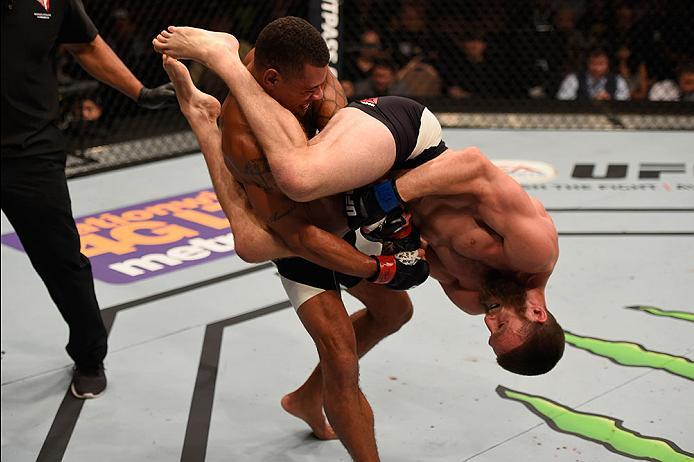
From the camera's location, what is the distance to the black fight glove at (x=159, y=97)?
2818 millimetres

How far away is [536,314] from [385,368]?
3.31ft

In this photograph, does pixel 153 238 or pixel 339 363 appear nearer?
pixel 339 363

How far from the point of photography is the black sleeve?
2.91 m

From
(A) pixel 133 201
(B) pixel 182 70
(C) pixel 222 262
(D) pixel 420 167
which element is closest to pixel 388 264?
(D) pixel 420 167

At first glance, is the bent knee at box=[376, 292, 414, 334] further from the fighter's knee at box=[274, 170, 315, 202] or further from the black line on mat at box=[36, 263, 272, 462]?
the black line on mat at box=[36, 263, 272, 462]

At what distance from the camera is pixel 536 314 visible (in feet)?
7.64

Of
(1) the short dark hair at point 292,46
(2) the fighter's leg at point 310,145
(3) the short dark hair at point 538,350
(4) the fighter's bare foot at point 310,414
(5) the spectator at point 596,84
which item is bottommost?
(5) the spectator at point 596,84

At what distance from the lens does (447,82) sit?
6.88 meters

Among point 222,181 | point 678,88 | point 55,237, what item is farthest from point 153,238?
point 678,88

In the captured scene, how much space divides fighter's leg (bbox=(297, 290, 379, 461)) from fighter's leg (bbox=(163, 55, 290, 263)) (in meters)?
0.18

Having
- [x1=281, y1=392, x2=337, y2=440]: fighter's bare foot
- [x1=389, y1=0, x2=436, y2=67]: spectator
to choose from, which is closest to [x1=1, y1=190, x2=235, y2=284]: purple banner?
[x1=281, y1=392, x2=337, y2=440]: fighter's bare foot

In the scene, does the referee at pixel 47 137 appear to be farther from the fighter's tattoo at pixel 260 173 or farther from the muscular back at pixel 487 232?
the muscular back at pixel 487 232

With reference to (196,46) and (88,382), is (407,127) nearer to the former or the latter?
(196,46)

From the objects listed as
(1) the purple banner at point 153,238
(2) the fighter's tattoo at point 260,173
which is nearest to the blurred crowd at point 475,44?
(1) the purple banner at point 153,238
